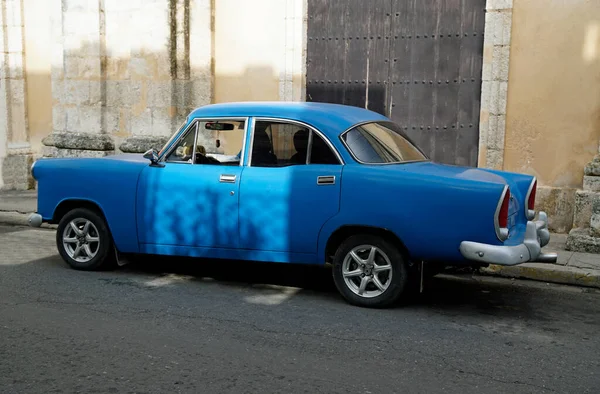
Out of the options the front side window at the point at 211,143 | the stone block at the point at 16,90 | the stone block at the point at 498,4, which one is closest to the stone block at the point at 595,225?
the stone block at the point at 498,4

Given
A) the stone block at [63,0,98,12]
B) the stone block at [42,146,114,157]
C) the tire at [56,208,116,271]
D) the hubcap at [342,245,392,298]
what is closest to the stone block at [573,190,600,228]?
the hubcap at [342,245,392,298]

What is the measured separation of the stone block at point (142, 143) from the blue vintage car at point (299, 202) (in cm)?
484

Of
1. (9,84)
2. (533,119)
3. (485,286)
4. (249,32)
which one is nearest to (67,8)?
(9,84)

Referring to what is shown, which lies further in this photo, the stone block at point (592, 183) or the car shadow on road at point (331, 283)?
the stone block at point (592, 183)

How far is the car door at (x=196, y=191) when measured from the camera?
671 centimetres

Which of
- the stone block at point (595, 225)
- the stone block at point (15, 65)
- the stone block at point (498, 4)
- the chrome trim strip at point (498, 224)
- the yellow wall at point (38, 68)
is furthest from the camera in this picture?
the stone block at point (15, 65)

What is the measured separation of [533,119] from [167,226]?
5.42 meters

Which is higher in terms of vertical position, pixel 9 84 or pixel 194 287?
pixel 9 84

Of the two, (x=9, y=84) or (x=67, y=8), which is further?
(x=9, y=84)

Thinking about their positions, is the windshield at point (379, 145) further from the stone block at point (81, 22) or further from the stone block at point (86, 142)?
the stone block at point (81, 22)

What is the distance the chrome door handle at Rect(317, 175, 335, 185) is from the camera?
6270 mm

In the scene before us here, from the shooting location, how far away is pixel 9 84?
13875 mm

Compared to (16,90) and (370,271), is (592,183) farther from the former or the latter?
(16,90)

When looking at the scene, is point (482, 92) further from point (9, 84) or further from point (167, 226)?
point (9, 84)
